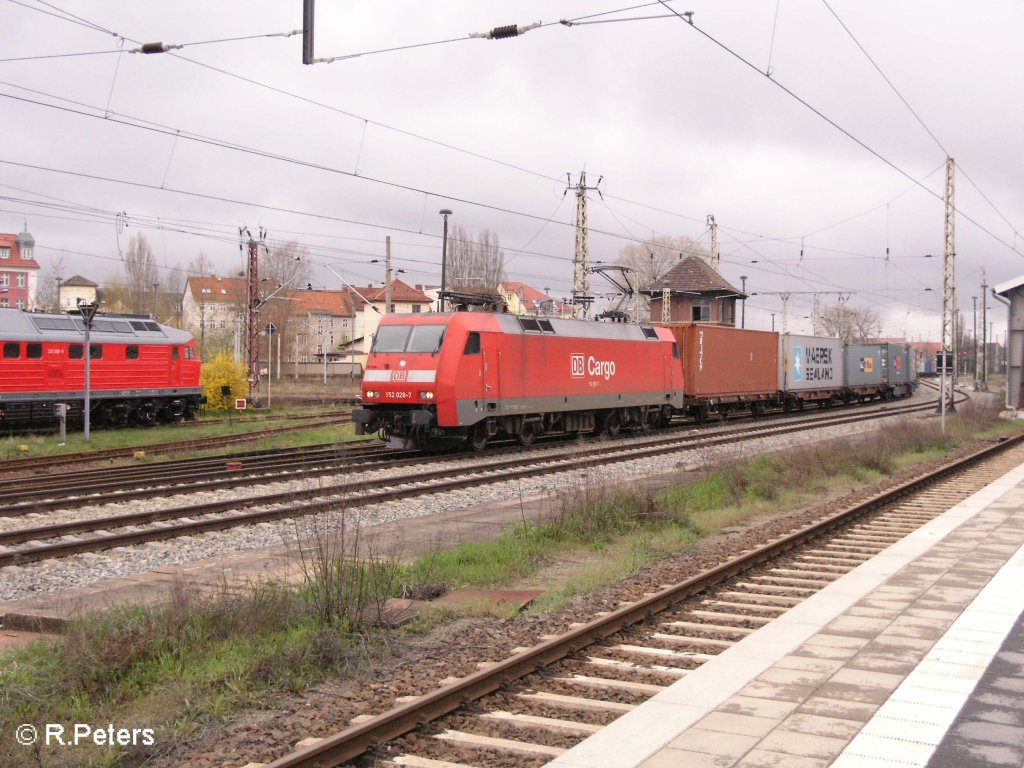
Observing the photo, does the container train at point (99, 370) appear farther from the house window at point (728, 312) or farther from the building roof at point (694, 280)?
the house window at point (728, 312)

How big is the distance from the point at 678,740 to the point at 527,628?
104 inches

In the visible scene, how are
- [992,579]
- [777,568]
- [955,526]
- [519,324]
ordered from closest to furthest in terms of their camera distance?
1. [992,579]
2. [777,568]
3. [955,526]
4. [519,324]

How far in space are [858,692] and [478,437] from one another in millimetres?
16119

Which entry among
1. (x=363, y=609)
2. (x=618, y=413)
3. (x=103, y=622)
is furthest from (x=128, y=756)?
(x=618, y=413)

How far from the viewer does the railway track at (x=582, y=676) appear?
5.07 meters

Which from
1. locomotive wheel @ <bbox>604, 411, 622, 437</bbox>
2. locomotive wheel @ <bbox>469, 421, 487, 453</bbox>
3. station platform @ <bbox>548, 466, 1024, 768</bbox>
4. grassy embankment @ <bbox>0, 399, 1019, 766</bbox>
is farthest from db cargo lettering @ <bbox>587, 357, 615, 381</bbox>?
station platform @ <bbox>548, 466, 1024, 768</bbox>

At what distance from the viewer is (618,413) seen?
89.9 ft

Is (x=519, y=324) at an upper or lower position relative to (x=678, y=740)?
upper

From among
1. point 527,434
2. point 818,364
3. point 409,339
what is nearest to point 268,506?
point 409,339

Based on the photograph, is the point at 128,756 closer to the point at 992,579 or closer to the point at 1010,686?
the point at 1010,686

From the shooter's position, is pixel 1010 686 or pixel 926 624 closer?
pixel 1010 686

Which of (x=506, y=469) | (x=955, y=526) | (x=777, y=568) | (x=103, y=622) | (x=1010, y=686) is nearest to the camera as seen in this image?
(x=1010, y=686)

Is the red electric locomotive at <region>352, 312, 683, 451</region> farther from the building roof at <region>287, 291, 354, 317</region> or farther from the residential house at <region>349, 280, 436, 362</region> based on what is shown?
the building roof at <region>287, 291, 354, 317</region>

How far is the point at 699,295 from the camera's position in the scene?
58.8 meters
